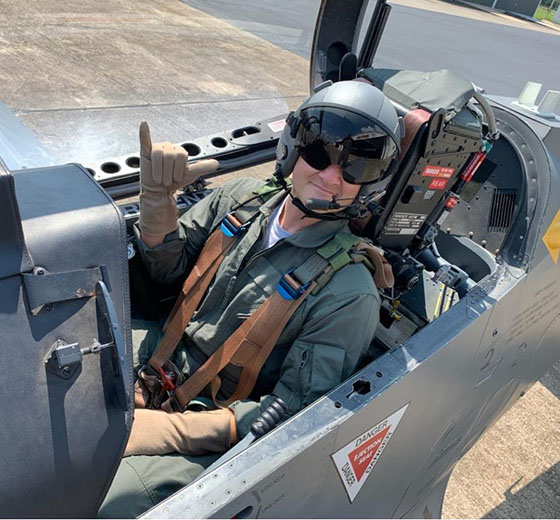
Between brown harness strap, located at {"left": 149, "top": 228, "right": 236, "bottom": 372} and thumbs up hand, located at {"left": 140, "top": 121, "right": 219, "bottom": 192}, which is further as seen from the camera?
brown harness strap, located at {"left": 149, "top": 228, "right": 236, "bottom": 372}

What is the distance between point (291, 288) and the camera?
4.94 ft

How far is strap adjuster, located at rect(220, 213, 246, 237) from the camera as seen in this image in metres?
1.74

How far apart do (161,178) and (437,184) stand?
2.91 feet

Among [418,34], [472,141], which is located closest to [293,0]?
[418,34]

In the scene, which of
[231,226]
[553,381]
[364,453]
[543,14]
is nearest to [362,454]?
[364,453]

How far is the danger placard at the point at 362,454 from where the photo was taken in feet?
4.50

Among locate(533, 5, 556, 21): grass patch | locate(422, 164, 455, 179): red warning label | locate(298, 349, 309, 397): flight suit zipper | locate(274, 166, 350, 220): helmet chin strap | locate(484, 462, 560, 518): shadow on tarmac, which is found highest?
locate(422, 164, 455, 179): red warning label

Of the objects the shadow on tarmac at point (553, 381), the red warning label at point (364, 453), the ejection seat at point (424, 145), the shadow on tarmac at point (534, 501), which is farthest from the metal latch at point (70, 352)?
the shadow on tarmac at point (553, 381)

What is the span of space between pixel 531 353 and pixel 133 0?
372 inches

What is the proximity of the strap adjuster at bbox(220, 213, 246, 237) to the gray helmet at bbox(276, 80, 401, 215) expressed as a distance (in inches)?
13.0

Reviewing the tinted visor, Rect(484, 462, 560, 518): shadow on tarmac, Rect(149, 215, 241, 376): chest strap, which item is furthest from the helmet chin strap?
Rect(484, 462, 560, 518): shadow on tarmac

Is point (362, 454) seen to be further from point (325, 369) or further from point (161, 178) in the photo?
point (161, 178)

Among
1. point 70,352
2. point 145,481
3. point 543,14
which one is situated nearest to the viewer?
point 70,352

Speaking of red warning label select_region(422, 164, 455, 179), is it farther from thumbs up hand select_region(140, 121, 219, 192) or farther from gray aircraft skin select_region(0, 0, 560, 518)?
thumbs up hand select_region(140, 121, 219, 192)
